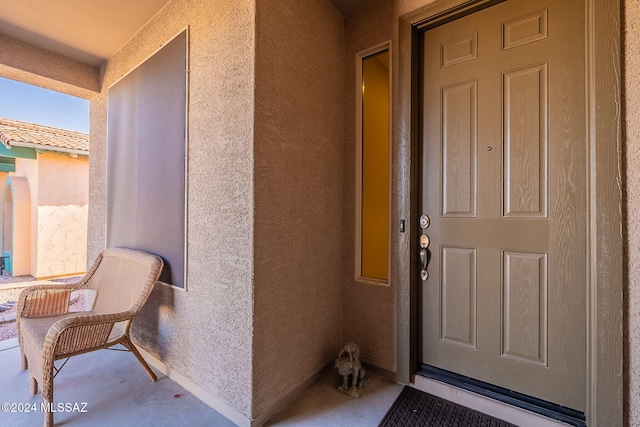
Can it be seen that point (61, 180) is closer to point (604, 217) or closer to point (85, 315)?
point (85, 315)

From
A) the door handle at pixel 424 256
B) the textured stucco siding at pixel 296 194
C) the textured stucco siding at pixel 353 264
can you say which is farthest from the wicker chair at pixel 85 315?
the door handle at pixel 424 256

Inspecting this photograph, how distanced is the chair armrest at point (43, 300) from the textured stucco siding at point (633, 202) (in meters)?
3.48

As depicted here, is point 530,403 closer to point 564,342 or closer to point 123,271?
point 564,342

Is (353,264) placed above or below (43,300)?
above

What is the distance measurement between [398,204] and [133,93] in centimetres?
243

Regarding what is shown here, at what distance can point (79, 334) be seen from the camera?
1589mm

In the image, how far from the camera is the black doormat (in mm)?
1486

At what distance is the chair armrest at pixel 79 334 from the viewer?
148 cm

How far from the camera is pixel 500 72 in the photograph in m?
1.59

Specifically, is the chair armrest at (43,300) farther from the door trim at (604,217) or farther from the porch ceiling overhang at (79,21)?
the door trim at (604,217)

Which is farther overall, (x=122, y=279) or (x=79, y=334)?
(x=122, y=279)

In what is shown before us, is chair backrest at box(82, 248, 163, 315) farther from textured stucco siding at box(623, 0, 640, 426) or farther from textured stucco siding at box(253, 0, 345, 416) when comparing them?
textured stucco siding at box(623, 0, 640, 426)

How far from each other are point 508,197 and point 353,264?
1.08 metres

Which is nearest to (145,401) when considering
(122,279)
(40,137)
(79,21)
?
(122,279)
